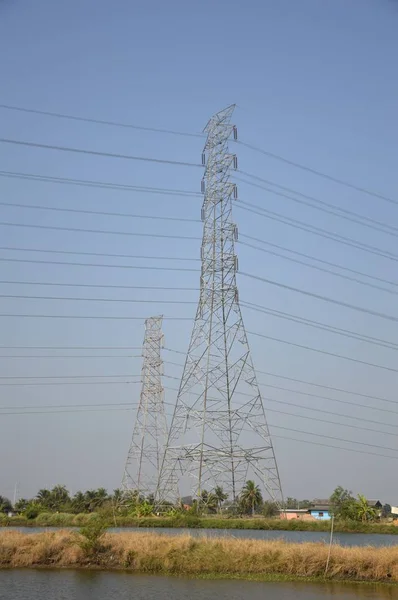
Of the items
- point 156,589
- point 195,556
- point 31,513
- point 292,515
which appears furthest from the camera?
point 292,515

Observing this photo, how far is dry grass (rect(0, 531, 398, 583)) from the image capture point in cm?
2675

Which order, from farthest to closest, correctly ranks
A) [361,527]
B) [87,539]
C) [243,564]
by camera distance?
[361,527], [87,539], [243,564]

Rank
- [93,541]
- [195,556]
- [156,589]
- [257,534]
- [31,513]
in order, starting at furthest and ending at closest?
1. [31,513]
2. [257,534]
3. [93,541]
4. [195,556]
5. [156,589]

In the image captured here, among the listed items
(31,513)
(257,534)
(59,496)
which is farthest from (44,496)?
(257,534)

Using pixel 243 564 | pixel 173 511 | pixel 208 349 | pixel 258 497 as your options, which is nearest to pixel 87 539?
pixel 243 564

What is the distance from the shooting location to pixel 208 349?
43156 millimetres

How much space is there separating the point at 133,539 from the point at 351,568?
420 inches

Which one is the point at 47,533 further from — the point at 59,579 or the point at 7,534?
the point at 59,579

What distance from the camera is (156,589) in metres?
23.6

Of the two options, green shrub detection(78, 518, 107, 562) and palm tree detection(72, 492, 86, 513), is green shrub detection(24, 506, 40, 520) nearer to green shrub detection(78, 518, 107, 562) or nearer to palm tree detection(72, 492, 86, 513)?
palm tree detection(72, 492, 86, 513)

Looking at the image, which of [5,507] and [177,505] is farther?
[5,507]

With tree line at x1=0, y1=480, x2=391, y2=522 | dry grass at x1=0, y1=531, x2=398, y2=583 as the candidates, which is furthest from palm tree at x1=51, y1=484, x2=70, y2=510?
dry grass at x1=0, y1=531, x2=398, y2=583

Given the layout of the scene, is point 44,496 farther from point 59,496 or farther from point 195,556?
point 195,556

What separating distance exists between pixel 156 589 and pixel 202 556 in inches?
191
